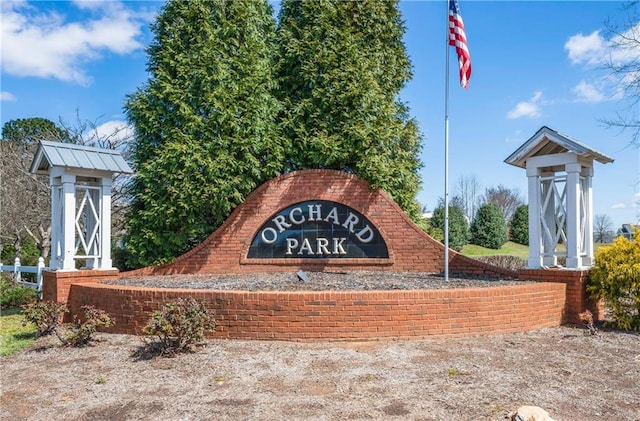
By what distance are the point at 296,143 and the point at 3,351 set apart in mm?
7981

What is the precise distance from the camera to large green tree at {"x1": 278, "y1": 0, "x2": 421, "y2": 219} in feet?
40.5

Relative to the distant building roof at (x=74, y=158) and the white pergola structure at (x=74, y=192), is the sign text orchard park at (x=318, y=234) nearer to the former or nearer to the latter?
the white pergola structure at (x=74, y=192)

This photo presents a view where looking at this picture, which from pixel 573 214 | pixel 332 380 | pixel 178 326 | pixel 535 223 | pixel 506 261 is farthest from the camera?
pixel 506 261

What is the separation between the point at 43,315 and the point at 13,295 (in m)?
6.60

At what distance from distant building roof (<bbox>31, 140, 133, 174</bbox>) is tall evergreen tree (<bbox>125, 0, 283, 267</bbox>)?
1.65 m

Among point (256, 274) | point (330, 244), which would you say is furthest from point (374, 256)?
point (256, 274)

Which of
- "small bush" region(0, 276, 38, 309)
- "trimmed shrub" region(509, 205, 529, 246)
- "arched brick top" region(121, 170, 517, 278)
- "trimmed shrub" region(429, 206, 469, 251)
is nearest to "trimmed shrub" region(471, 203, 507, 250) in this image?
"trimmed shrub" region(429, 206, 469, 251)

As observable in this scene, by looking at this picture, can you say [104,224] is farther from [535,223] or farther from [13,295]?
[535,223]

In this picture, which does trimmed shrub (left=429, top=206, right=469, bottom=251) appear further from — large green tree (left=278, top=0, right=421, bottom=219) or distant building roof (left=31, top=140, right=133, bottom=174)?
distant building roof (left=31, top=140, right=133, bottom=174)

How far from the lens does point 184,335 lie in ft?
21.7

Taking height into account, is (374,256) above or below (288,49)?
below

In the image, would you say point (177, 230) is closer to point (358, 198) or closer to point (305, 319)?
point (358, 198)

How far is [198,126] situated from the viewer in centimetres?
1209

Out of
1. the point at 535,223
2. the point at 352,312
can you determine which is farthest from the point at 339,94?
the point at 352,312
